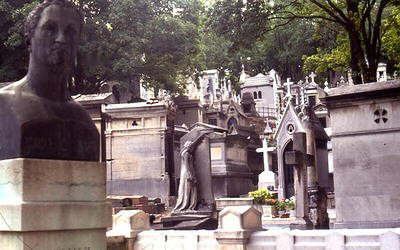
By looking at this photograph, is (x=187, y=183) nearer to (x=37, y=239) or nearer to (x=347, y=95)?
(x=347, y=95)

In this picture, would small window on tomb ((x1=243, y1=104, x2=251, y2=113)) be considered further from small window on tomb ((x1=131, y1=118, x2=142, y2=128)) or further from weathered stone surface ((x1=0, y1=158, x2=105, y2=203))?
weathered stone surface ((x1=0, y1=158, x2=105, y2=203))

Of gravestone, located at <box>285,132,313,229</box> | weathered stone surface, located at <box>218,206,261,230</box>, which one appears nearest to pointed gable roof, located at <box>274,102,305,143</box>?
gravestone, located at <box>285,132,313,229</box>

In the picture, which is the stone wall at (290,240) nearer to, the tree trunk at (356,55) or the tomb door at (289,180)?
the tree trunk at (356,55)

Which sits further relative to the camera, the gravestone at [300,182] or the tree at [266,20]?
the tree at [266,20]

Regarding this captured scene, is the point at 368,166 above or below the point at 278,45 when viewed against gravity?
below

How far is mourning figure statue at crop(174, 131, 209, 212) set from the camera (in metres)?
17.0

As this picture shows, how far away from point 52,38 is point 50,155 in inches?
42.3

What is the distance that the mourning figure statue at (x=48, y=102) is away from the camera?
4.87 m

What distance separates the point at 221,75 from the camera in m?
75.4

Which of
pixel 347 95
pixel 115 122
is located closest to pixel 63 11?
pixel 347 95

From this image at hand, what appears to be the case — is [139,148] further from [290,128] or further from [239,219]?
[239,219]

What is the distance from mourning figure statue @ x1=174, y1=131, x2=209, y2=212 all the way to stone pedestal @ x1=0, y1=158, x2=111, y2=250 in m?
11.8

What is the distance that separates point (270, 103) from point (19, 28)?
46620mm

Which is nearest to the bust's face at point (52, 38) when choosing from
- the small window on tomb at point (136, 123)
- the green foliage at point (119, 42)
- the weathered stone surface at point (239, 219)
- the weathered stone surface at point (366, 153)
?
the weathered stone surface at point (239, 219)
